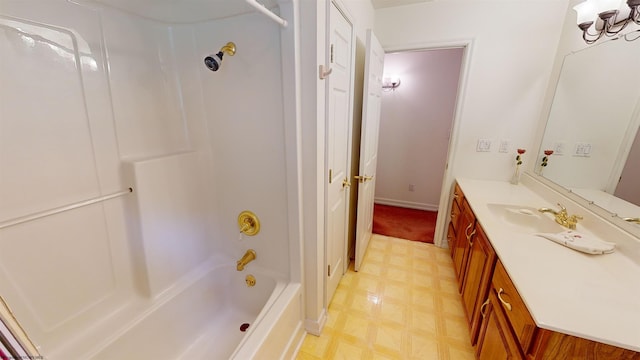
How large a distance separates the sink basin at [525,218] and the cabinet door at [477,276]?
0.20 meters

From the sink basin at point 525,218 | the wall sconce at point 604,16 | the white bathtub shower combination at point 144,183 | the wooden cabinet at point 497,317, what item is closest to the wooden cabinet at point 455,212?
the wooden cabinet at point 497,317

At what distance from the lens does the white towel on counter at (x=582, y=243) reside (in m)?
1.13

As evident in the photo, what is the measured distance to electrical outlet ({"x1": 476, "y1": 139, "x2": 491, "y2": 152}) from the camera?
7.31ft

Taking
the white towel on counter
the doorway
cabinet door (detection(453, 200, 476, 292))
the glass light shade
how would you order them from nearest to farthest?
1. the white towel on counter
2. the glass light shade
3. cabinet door (detection(453, 200, 476, 292))
4. the doorway

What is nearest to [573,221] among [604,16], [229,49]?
[604,16]

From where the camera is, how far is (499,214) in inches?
66.1

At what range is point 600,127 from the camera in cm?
141

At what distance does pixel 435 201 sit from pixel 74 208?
12.5 ft

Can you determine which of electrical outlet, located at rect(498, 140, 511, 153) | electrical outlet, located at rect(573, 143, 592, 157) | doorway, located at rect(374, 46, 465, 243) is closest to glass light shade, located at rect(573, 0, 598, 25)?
electrical outlet, located at rect(573, 143, 592, 157)

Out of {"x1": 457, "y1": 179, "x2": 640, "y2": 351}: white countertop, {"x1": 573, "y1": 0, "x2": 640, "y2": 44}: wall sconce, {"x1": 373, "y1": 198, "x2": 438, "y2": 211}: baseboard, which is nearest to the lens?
{"x1": 457, "y1": 179, "x2": 640, "y2": 351}: white countertop

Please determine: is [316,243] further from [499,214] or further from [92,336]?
[499,214]

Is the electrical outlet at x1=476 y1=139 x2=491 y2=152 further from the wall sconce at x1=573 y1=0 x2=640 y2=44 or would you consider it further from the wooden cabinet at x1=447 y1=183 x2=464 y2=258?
the wall sconce at x1=573 y1=0 x2=640 y2=44

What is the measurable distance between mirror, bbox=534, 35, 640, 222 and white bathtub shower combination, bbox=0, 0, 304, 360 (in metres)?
1.70

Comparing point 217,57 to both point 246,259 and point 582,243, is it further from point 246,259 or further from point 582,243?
point 582,243
